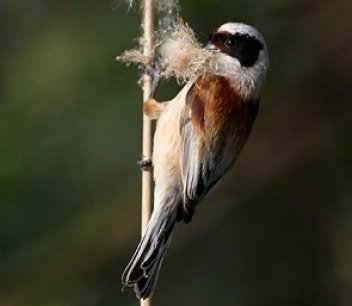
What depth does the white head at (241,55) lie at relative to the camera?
4.79m

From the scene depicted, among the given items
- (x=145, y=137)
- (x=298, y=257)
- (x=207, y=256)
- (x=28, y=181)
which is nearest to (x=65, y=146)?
(x=28, y=181)

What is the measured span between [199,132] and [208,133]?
4 centimetres

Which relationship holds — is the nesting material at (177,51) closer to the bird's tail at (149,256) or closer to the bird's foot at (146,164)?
the bird's foot at (146,164)

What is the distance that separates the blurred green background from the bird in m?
0.84

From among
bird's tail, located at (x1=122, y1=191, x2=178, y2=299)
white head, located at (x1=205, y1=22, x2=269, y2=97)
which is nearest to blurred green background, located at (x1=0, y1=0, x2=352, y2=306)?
white head, located at (x1=205, y1=22, x2=269, y2=97)

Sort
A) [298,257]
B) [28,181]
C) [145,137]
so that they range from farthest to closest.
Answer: [298,257] < [28,181] < [145,137]

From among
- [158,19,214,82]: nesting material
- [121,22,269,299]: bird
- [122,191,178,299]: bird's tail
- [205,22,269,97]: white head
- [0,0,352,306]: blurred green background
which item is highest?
[158,19,214,82]: nesting material

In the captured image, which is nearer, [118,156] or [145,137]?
[145,137]

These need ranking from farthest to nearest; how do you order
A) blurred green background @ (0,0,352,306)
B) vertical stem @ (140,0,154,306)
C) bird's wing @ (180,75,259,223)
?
Answer: blurred green background @ (0,0,352,306)
bird's wing @ (180,75,259,223)
vertical stem @ (140,0,154,306)

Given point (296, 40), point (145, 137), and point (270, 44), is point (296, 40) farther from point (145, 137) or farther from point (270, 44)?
point (145, 137)

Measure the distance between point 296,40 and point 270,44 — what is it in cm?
13

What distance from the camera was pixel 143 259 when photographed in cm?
453

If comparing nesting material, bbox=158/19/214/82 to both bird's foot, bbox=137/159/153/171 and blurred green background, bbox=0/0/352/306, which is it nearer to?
bird's foot, bbox=137/159/153/171

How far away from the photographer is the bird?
4.57 meters
